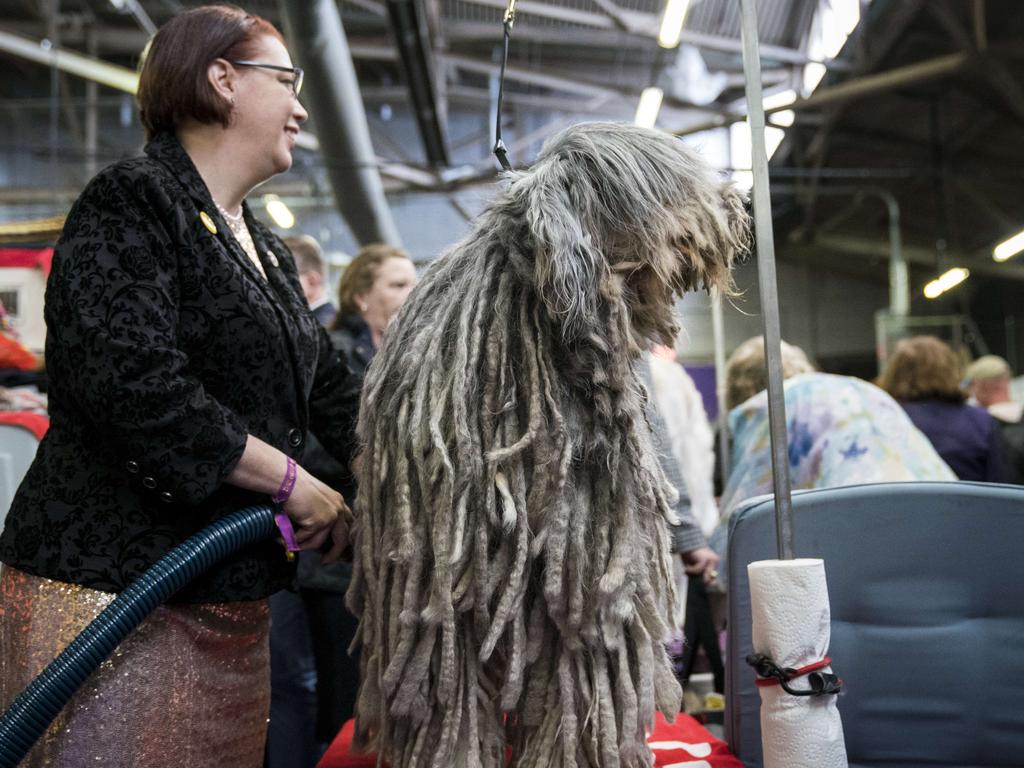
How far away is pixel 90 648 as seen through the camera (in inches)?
→ 40.3

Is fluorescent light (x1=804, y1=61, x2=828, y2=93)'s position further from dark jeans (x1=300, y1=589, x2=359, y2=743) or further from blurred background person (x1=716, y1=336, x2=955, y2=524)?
dark jeans (x1=300, y1=589, x2=359, y2=743)

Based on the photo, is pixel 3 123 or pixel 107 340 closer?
pixel 107 340

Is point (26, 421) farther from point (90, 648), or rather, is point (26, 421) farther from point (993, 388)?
point (993, 388)

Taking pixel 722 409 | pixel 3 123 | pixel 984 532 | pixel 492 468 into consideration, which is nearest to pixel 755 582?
pixel 492 468

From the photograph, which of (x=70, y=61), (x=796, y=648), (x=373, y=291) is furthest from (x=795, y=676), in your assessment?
(x=70, y=61)

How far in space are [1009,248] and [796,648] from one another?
19.6 feet

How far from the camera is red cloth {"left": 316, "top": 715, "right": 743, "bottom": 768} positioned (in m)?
1.22

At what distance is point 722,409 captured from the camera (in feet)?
12.2

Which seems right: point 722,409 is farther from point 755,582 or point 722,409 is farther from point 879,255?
point 879,255

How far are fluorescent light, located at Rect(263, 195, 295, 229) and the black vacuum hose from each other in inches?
200

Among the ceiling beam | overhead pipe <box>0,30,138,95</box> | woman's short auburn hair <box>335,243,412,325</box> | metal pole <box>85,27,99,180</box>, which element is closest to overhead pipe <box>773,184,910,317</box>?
the ceiling beam

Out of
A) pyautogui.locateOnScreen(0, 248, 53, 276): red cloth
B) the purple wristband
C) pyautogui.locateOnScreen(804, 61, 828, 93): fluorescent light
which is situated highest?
pyautogui.locateOnScreen(804, 61, 828, 93): fluorescent light

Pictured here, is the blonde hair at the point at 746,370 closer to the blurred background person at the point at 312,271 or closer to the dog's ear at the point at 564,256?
the blurred background person at the point at 312,271

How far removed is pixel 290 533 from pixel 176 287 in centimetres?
32
